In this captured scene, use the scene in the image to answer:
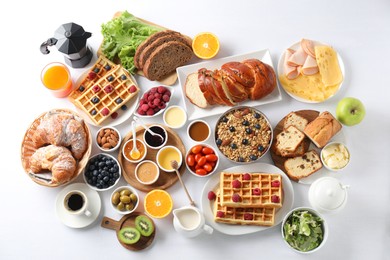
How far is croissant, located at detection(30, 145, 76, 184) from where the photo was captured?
12.2 feet

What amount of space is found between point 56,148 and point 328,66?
2.25 meters

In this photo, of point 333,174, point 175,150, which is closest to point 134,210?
point 175,150

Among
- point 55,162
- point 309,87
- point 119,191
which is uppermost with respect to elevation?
point 309,87

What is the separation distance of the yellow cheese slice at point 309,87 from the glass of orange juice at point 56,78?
1.75 metres

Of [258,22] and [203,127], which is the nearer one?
[203,127]

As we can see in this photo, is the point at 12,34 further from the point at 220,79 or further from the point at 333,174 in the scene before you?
the point at 333,174

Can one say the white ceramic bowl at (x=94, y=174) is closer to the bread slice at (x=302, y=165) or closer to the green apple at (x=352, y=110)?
the bread slice at (x=302, y=165)

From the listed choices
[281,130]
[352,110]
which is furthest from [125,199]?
[352,110]

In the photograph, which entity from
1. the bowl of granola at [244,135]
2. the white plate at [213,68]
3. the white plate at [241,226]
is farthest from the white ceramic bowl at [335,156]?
the white plate at [213,68]

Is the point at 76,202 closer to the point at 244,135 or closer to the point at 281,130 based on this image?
the point at 244,135

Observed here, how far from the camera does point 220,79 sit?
390 centimetres

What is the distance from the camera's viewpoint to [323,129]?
3807mm

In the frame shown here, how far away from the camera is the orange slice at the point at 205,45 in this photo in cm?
410

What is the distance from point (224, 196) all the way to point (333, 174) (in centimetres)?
90
